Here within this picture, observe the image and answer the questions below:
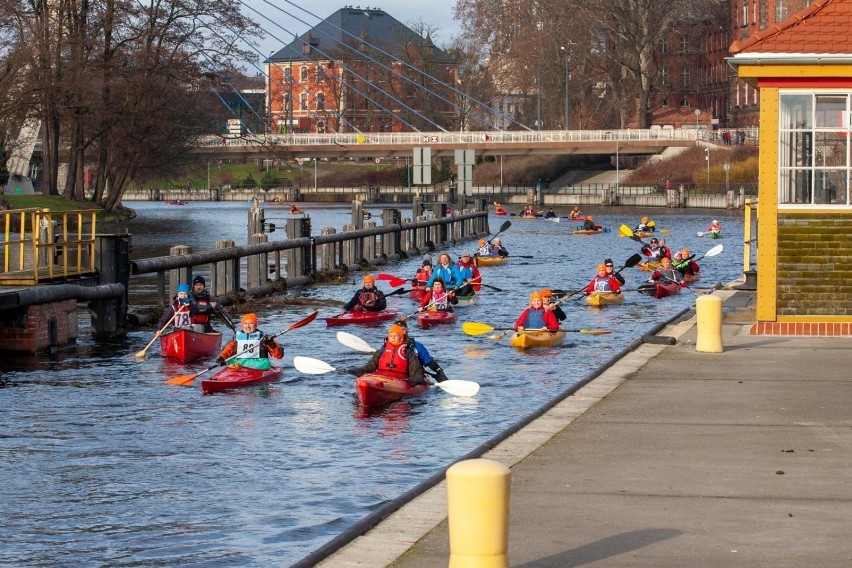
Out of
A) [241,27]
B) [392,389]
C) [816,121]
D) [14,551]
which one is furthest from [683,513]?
[241,27]

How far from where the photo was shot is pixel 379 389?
1681 cm

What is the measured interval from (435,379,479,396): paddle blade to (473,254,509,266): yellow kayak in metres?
26.7

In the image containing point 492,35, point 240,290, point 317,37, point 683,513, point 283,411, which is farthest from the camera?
point 317,37

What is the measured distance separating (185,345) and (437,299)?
7660 millimetres

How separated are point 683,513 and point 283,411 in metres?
8.20

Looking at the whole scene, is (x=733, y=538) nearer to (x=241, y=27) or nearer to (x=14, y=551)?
(x=14, y=551)

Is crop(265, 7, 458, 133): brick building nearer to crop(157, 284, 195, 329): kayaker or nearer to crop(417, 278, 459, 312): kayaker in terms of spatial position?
crop(417, 278, 459, 312): kayaker

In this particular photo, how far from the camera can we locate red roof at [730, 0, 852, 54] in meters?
18.9

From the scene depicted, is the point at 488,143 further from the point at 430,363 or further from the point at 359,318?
the point at 430,363

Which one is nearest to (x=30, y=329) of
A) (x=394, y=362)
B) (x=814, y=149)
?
(x=394, y=362)

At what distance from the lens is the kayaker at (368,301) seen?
2688 cm

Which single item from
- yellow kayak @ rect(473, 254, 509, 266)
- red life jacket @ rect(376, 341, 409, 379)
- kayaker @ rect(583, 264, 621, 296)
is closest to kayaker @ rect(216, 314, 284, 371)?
red life jacket @ rect(376, 341, 409, 379)

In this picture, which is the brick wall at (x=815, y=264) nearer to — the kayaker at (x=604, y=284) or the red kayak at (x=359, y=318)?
the red kayak at (x=359, y=318)

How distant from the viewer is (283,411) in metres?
16.8
